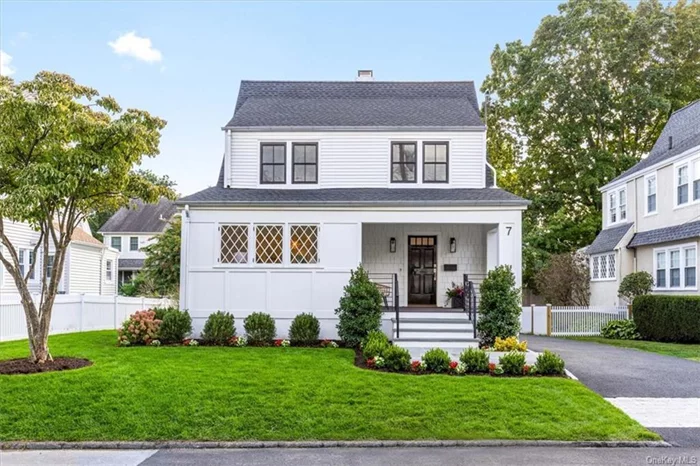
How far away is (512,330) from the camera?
12266 millimetres

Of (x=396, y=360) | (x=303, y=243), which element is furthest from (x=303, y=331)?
(x=396, y=360)

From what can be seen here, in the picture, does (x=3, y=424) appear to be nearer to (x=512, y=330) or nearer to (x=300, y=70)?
(x=512, y=330)

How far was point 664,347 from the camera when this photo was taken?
1528 centimetres

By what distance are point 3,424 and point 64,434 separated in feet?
3.27

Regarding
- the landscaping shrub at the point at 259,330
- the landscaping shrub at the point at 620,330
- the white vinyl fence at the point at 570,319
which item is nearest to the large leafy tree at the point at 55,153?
the landscaping shrub at the point at 259,330

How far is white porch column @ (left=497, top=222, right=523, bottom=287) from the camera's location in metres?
13.5

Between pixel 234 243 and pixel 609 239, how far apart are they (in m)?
16.8

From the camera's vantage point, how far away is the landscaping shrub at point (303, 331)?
1309cm

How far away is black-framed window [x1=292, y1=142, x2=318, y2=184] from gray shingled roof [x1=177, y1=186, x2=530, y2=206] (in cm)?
54

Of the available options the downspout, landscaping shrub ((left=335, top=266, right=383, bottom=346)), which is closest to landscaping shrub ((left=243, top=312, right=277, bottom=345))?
landscaping shrub ((left=335, top=266, right=383, bottom=346))

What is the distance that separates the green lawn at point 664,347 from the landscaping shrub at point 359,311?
25.5ft

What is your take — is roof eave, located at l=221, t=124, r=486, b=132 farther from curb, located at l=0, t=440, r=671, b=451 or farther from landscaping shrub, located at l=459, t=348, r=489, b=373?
curb, located at l=0, t=440, r=671, b=451

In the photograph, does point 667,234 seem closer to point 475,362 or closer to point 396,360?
point 475,362

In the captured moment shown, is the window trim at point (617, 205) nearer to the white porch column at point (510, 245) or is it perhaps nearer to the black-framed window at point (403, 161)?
the white porch column at point (510, 245)
